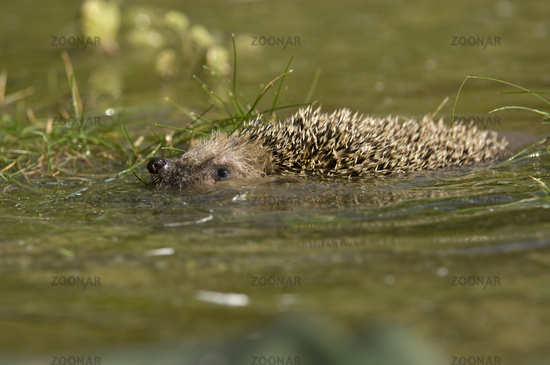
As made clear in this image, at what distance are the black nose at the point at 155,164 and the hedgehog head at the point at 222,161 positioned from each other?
216 mm

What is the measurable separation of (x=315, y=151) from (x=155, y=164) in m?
1.54

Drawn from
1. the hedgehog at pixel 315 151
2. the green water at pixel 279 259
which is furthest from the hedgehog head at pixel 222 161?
the green water at pixel 279 259

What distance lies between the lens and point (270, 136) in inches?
292

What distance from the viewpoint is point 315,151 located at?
7.25 m

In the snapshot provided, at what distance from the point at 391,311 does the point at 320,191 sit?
2532 millimetres

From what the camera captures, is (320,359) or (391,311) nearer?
(320,359)

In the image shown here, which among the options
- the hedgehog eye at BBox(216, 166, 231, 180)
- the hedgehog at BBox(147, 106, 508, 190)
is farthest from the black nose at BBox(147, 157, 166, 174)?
the hedgehog eye at BBox(216, 166, 231, 180)

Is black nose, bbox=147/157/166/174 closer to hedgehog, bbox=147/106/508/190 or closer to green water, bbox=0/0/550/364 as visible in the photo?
hedgehog, bbox=147/106/508/190

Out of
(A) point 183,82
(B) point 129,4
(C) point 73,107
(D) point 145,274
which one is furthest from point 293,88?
(B) point 129,4

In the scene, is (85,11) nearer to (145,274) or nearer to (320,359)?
(145,274)

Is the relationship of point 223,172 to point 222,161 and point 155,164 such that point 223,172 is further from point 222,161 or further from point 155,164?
point 155,164

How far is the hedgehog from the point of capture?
7.20 meters

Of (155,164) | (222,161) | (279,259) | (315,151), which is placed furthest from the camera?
(222,161)

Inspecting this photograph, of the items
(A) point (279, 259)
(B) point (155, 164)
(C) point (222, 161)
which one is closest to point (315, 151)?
(C) point (222, 161)
